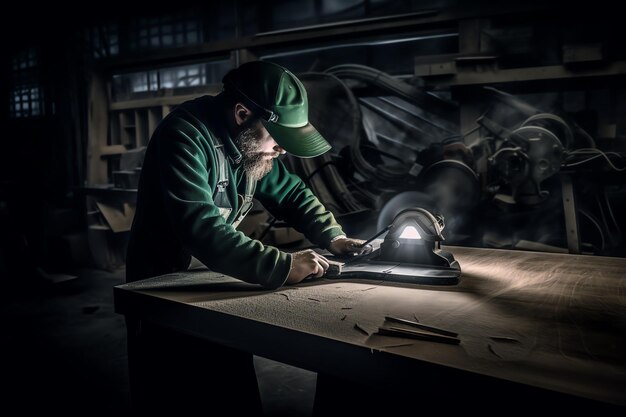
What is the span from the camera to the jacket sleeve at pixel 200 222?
1.55 meters

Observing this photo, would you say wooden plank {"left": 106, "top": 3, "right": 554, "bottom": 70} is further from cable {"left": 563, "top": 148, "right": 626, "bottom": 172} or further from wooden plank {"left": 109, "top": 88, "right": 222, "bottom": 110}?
cable {"left": 563, "top": 148, "right": 626, "bottom": 172}

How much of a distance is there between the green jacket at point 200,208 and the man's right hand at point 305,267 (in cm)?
4

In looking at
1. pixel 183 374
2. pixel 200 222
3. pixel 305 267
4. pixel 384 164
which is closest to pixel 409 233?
pixel 305 267

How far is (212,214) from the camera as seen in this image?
1.62 meters

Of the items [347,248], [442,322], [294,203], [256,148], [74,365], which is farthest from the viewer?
[74,365]

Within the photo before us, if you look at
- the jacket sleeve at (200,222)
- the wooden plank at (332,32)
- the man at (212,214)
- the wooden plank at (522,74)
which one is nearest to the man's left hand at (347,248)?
the man at (212,214)

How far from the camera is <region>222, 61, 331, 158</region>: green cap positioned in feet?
5.76

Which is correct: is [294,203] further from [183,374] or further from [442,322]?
[442,322]

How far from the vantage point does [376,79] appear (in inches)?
195

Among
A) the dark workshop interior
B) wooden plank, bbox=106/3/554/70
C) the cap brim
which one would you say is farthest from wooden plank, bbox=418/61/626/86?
the cap brim

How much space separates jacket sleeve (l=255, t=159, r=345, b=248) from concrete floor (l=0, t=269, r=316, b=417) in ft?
3.90

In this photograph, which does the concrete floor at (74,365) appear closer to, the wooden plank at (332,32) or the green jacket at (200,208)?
the green jacket at (200,208)

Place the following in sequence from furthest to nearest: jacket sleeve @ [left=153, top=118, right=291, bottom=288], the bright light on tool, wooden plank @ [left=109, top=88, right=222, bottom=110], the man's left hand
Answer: wooden plank @ [left=109, top=88, right=222, bottom=110]
the man's left hand
the bright light on tool
jacket sleeve @ [left=153, top=118, right=291, bottom=288]

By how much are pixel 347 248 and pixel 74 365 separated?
238 cm
